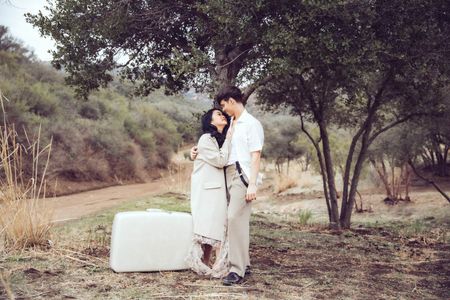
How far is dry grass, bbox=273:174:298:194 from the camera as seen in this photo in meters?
20.1

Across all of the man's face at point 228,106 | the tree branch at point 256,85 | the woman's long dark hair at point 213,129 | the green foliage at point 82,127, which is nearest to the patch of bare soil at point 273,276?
the woman's long dark hair at point 213,129

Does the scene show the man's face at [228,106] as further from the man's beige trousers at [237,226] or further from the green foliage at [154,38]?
the green foliage at [154,38]

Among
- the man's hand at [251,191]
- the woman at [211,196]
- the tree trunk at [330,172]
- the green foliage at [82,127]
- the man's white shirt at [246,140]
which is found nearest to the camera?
the man's hand at [251,191]

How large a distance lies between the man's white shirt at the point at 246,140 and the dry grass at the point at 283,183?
15180 millimetres

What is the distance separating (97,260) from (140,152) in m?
17.4

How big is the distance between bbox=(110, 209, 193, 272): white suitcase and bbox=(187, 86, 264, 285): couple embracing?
139 millimetres

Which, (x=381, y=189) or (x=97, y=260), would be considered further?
(x=381, y=189)

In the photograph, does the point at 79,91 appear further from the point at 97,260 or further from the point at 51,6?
the point at 97,260

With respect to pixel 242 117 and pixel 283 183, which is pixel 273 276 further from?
pixel 283 183

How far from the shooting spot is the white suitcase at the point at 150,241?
5.19 metres

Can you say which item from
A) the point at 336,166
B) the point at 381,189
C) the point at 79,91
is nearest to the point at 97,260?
the point at 79,91

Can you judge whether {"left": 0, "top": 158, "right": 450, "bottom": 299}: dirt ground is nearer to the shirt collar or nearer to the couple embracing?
the couple embracing

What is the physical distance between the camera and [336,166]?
21906 mm

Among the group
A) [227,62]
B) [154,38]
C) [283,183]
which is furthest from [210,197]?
[283,183]
